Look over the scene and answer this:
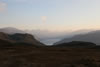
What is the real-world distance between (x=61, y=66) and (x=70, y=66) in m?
1.62

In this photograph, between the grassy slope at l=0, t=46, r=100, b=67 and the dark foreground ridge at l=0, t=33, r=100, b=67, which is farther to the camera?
the dark foreground ridge at l=0, t=33, r=100, b=67

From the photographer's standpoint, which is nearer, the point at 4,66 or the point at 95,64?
the point at 95,64

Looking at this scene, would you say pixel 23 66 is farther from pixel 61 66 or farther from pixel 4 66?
pixel 61 66

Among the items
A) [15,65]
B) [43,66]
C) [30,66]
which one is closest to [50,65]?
[43,66]

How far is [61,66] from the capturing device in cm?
3019

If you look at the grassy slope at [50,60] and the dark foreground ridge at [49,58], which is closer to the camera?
the grassy slope at [50,60]

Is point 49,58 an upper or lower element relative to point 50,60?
upper

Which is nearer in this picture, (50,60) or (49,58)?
(50,60)

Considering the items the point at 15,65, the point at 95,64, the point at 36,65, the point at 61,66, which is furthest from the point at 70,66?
the point at 15,65

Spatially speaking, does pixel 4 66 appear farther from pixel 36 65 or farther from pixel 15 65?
pixel 36 65

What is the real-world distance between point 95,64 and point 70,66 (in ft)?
11.8

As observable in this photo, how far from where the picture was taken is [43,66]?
31422mm

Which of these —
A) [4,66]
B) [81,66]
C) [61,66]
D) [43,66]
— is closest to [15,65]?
[4,66]

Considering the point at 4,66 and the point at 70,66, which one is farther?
the point at 4,66
